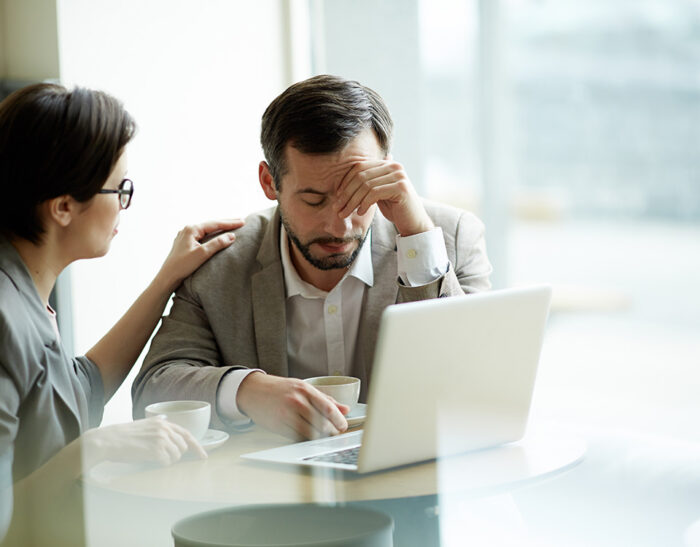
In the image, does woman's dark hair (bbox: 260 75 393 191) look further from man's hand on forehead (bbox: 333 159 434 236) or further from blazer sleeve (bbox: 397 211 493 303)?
blazer sleeve (bbox: 397 211 493 303)

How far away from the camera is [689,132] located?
3.12 ft

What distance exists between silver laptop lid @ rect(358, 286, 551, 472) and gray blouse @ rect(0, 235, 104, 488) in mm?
288

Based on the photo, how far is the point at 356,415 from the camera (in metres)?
0.94

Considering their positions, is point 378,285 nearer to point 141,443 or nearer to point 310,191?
point 310,191

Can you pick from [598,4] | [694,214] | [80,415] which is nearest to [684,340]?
[694,214]

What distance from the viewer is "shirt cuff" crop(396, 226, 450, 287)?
1.17m

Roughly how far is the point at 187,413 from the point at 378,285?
1.30ft

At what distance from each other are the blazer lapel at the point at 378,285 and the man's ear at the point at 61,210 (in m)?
0.43

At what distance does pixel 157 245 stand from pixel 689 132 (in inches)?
28.1

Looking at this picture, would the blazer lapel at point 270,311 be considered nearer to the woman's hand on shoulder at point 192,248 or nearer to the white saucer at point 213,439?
the woman's hand on shoulder at point 192,248

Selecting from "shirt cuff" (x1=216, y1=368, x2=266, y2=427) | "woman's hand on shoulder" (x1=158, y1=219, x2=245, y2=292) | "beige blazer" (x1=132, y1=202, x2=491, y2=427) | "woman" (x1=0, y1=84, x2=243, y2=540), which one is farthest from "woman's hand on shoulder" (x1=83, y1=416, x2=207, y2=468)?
"woman's hand on shoulder" (x1=158, y1=219, x2=245, y2=292)

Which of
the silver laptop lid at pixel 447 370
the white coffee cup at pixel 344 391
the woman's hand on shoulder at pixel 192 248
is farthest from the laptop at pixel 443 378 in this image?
the woman's hand on shoulder at pixel 192 248

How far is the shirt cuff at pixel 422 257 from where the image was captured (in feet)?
3.85

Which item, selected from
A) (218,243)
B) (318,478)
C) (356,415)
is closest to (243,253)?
(218,243)
